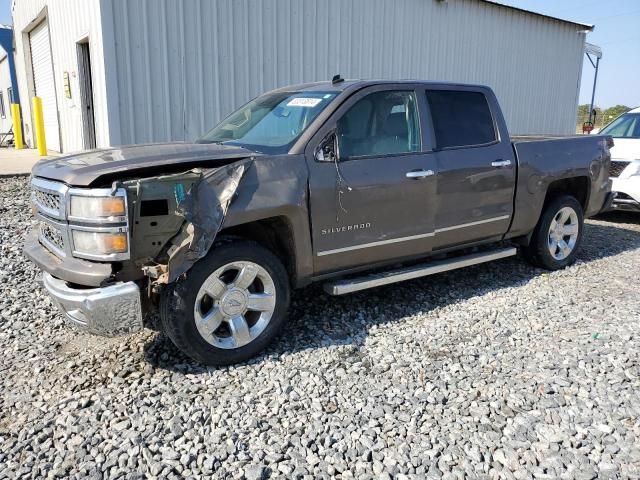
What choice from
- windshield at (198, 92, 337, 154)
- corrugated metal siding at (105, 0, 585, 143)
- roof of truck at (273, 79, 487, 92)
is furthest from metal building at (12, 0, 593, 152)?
roof of truck at (273, 79, 487, 92)

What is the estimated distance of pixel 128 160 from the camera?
314 cm

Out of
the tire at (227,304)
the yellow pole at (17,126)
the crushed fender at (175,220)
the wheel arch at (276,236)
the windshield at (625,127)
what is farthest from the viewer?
the yellow pole at (17,126)

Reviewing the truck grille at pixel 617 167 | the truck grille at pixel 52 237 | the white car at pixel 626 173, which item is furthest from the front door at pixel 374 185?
the truck grille at pixel 617 167

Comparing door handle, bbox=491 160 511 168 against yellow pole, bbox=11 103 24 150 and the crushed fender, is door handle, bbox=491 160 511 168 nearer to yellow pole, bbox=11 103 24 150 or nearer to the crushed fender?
the crushed fender

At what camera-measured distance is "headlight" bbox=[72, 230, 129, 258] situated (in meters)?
2.94

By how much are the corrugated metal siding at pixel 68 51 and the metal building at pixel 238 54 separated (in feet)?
0.11

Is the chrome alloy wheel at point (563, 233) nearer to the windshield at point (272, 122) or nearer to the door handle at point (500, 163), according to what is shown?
the door handle at point (500, 163)

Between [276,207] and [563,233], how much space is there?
3721mm

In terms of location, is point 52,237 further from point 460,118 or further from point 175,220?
point 460,118

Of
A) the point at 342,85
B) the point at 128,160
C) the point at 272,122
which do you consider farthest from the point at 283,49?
the point at 128,160

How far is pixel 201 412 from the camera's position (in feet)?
9.57

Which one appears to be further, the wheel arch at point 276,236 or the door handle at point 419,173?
the door handle at point 419,173

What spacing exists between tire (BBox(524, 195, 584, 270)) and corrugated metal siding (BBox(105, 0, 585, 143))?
5867mm

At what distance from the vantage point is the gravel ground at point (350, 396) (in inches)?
100.0
